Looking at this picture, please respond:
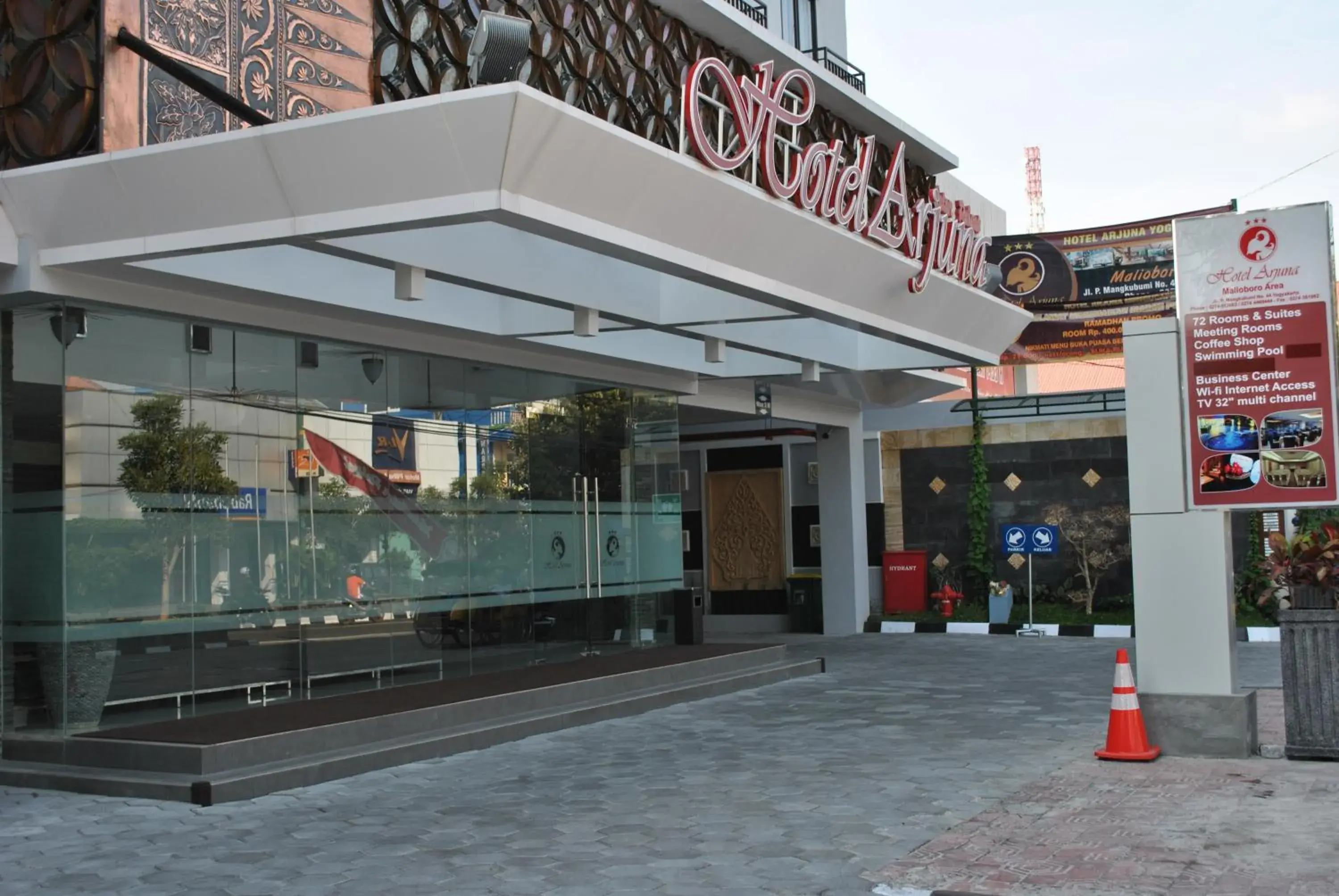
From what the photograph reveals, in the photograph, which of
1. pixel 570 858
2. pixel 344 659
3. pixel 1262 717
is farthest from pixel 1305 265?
pixel 344 659

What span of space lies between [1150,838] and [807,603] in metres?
16.6

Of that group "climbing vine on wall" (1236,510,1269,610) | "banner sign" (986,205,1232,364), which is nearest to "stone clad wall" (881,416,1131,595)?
"climbing vine on wall" (1236,510,1269,610)

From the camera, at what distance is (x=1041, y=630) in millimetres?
21297

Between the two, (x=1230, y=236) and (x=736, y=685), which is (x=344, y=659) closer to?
(x=736, y=685)

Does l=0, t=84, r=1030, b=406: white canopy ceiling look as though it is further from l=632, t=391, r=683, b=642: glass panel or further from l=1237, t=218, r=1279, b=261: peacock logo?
l=1237, t=218, r=1279, b=261: peacock logo

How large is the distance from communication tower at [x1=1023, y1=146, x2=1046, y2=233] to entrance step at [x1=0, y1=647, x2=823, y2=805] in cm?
7876

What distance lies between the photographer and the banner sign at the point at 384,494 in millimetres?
12180

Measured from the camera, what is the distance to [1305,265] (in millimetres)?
9414

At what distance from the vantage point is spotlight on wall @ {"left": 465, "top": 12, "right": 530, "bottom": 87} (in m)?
9.26

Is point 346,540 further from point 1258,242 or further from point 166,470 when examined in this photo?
point 1258,242

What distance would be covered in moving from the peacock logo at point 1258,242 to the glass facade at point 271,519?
24.1 ft

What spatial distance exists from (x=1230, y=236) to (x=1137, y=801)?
158 inches

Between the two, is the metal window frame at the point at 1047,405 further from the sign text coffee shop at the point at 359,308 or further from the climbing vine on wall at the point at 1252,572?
the sign text coffee shop at the point at 359,308

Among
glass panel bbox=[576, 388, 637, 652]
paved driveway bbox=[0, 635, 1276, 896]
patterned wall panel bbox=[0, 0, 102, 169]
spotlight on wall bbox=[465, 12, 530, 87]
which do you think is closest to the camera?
paved driveway bbox=[0, 635, 1276, 896]
